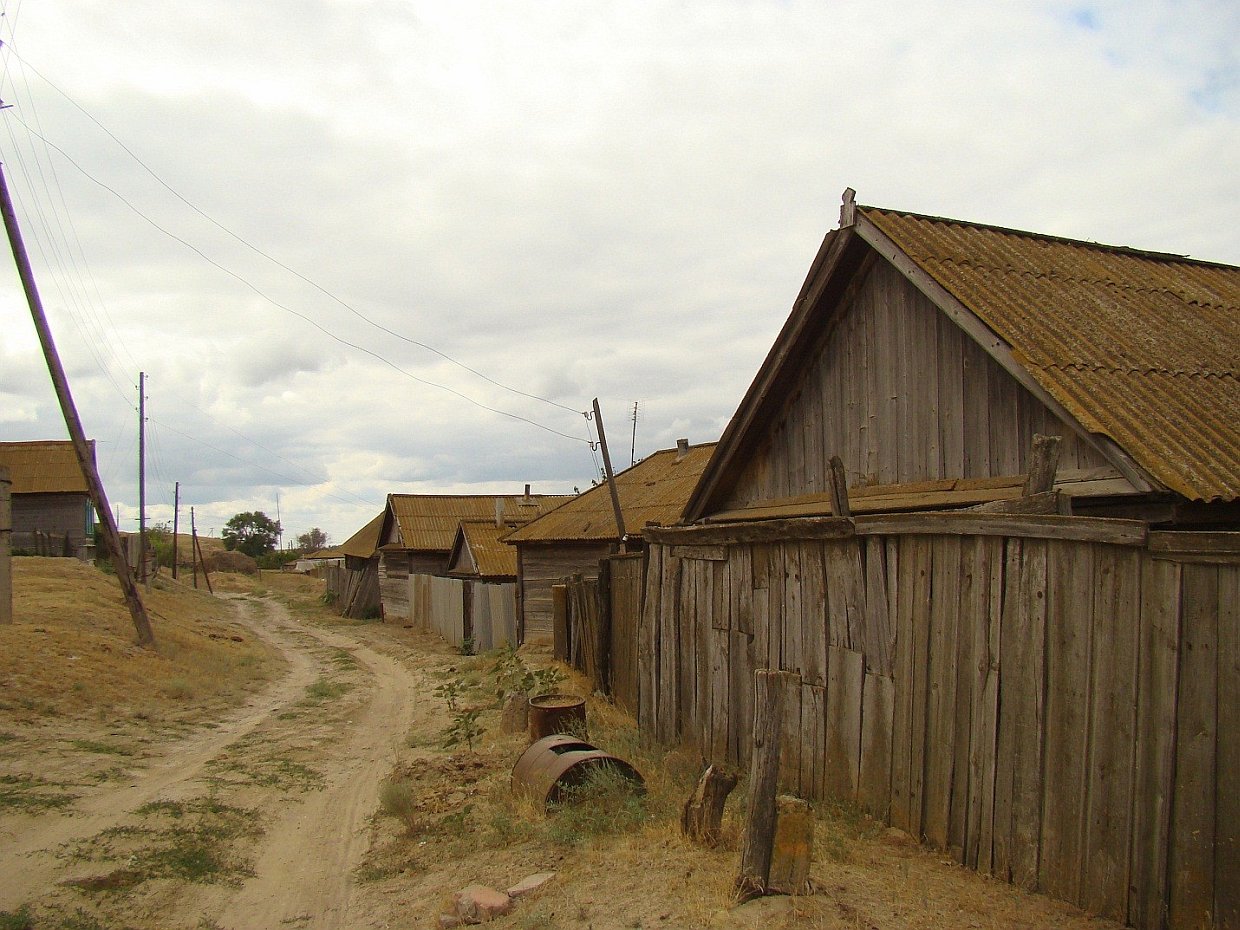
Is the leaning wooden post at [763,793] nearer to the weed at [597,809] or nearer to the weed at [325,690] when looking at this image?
the weed at [597,809]

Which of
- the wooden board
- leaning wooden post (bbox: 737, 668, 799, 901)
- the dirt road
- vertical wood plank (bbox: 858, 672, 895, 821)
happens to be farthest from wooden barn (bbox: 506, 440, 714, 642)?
the wooden board

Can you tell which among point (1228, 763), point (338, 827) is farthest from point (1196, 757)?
point (338, 827)

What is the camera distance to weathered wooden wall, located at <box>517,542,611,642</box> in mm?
21164

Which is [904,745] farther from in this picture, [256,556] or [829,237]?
[256,556]

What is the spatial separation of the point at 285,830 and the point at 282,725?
5.49 m

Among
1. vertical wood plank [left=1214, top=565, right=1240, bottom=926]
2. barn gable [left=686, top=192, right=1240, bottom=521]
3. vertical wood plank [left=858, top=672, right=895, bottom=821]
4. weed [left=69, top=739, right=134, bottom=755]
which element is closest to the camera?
vertical wood plank [left=1214, top=565, right=1240, bottom=926]

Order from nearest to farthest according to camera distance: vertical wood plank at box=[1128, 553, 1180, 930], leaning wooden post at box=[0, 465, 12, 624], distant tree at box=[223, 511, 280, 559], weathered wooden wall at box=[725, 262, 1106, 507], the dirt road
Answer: vertical wood plank at box=[1128, 553, 1180, 930] → the dirt road → weathered wooden wall at box=[725, 262, 1106, 507] → leaning wooden post at box=[0, 465, 12, 624] → distant tree at box=[223, 511, 280, 559]

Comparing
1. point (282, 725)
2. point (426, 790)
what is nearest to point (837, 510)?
point (426, 790)

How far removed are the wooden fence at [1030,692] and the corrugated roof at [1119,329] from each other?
3.88ft

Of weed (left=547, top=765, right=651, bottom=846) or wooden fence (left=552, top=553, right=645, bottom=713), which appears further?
wooden fence (left=552, top=553, right=645, bottom=713)

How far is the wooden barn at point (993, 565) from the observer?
4.12m

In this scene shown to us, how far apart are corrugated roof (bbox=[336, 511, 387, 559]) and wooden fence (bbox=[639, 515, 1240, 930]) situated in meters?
34.2

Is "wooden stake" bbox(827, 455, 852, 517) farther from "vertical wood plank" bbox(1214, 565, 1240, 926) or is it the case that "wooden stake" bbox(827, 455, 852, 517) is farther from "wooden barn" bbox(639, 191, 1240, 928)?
"vertical wood plank" bbox(1214, 565, 1240, 926)

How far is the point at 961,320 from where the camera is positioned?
698 centimetres
